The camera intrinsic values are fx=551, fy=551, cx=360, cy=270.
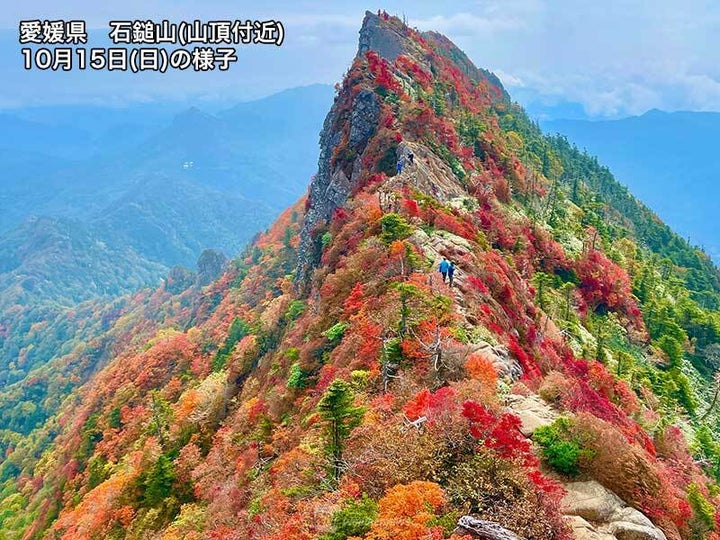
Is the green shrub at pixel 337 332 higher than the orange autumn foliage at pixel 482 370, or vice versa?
the orange autumn foliage at pixel 482 370

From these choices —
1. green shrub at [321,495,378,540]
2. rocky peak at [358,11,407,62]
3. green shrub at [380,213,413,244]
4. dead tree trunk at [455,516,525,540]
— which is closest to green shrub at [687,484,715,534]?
dead tree trunk at [455,516,525,540]

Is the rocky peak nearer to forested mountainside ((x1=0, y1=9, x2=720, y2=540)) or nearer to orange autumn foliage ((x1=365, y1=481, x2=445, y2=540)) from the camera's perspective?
forested mountainside ((x1=0, y1=9, x2=720, y2=540))

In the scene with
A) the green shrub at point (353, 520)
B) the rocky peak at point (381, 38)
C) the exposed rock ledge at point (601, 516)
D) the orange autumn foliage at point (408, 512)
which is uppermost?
the rocky peak at point (381, 38)

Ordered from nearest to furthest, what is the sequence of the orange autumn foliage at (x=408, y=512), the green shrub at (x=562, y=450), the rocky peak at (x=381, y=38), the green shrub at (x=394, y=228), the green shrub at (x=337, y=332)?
1. the orange autumn foliage at (x=408, y=512)
2. the green shrub at (x=562, y=450)
3. the green shrub at (x=337, y=332)
4. the green shrub at (x=394, y=228)
5. the rocky peak at (x=381, y=38)

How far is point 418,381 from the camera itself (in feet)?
77.5

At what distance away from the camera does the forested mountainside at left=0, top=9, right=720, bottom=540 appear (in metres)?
17.1

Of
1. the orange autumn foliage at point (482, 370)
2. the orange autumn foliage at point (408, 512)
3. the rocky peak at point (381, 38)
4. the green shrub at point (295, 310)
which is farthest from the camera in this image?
the rocky peak at point (381, 38)

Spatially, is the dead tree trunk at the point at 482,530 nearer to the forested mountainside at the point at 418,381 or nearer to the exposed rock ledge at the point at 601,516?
the forested mountainside at the point at 418,381

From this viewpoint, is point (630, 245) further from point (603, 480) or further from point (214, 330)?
point (603, 480)

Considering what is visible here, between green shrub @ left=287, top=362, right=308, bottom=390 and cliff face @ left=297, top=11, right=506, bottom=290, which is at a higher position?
cliff face @ left=297, top=11, right=506, bottom=290

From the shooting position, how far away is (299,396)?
108ft

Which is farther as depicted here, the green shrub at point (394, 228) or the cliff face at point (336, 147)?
the cliff face at point (336, 147)

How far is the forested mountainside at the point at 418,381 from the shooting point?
1712 cm

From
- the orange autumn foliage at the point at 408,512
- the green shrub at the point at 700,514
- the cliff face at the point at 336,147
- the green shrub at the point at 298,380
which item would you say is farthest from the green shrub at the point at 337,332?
the cliff face at the point at 336,147
